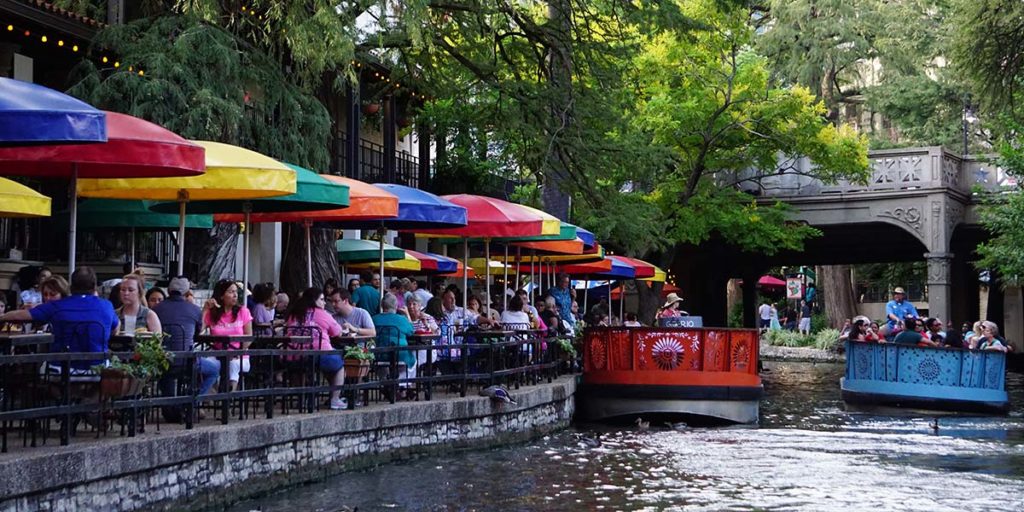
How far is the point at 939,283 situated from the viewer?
125 ft

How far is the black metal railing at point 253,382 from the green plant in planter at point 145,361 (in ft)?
0.35

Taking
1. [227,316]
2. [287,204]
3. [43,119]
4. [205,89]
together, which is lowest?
[227,316]

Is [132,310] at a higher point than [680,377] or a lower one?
higher

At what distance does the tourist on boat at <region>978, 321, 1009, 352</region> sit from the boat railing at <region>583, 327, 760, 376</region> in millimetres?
5477

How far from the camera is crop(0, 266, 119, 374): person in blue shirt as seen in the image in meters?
11.2

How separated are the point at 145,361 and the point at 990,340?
1864 cm

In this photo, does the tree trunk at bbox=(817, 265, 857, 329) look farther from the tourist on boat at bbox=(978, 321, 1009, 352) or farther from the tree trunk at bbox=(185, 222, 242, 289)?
the tree trunk at bbox=(185, 222, 242, 289)

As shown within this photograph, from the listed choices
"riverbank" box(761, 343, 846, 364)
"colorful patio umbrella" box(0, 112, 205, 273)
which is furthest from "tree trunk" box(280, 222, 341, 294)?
"riverbank" box(761, 343, 846, 364)

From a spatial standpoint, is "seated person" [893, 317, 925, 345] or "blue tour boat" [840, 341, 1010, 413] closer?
"blue tour boat" [840, 341, 1010, 413]

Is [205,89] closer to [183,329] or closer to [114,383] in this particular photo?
[183,329]

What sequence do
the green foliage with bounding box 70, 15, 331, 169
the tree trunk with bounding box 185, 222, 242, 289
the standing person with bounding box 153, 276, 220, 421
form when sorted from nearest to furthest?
1. the standing person with bounding box 153, 276, 220, 421
2. the green foliage with bounding box 70, 15, 331, 169
3. the tree trunk with bounding box 185, 222, 242, 289

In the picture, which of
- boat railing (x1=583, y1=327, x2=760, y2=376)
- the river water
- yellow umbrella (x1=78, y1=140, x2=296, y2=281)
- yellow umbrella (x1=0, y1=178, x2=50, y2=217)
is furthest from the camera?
boat railing (x1=583, y1=327, x2=760, y2=376)

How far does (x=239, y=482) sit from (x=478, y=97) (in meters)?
15.7

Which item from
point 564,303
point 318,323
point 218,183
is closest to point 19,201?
point 218,183
